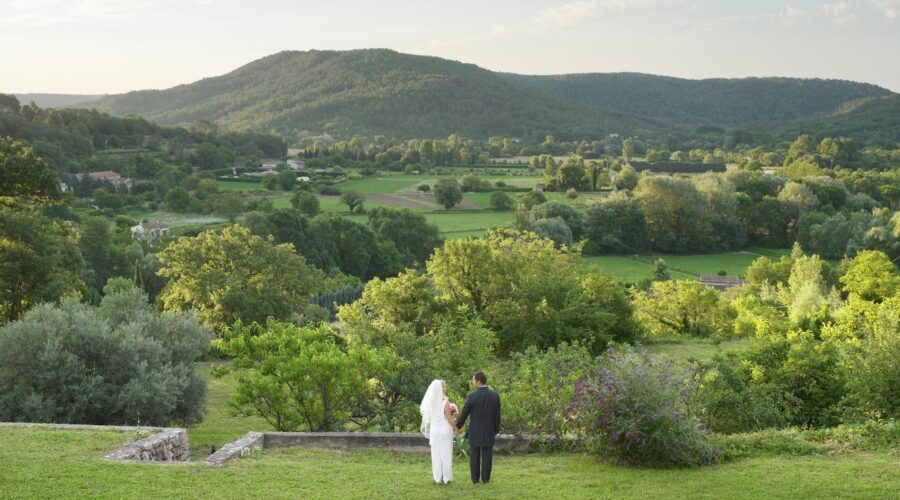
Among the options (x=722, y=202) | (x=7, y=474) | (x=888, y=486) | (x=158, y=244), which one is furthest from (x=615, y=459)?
(x=722, y=202)

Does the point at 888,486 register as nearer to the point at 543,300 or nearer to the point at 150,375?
the point at 150,375

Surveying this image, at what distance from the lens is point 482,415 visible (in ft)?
29.6

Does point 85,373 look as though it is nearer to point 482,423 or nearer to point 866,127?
point 482,423

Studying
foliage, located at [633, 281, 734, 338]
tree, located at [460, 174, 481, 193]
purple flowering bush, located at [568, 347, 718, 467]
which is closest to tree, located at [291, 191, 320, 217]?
tree, located at [460, 174, 481, 193]

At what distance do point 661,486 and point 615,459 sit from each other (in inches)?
46.3

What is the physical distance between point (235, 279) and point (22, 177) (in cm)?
842

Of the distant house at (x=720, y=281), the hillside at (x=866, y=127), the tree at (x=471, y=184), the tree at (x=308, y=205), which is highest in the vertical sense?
the hillside at (x=866, y=127)

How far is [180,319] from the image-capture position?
54.3 ft

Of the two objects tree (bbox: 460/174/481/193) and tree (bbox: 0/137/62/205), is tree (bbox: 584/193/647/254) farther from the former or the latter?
tree (bbox: 0/137/62/205)

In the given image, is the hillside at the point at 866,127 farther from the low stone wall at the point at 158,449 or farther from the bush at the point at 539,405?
the low stone wall at the point at 158,449

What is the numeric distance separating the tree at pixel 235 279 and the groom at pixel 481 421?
22.9 m

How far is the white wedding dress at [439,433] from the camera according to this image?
8.98 m

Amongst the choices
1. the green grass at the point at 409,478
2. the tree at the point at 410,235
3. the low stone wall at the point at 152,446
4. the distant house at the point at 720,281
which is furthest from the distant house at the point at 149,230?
the green grass at the point at 409,478

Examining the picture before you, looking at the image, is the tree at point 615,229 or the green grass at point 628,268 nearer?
the green grass at point 628,268
